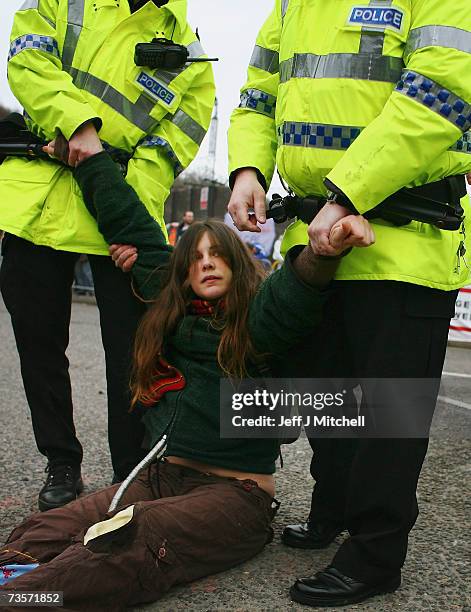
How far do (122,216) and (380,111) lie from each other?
97cm

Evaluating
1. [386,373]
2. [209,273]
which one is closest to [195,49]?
[209,273]

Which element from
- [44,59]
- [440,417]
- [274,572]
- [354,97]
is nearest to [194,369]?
[274,572]

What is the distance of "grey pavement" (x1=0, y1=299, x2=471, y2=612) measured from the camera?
2029 millimetres

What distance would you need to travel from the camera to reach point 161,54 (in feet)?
8.56

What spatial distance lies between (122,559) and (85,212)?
4.01 ft

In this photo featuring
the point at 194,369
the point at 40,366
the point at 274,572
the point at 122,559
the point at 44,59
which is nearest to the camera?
the point at 122,559

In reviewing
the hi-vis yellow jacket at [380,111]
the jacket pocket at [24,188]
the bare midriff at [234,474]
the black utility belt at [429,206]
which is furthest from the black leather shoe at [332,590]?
the jacket pocket at [24,188]

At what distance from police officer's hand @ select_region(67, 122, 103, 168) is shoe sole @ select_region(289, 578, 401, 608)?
4.83 feet

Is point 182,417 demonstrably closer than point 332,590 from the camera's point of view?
No

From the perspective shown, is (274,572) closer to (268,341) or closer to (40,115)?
(268,341)

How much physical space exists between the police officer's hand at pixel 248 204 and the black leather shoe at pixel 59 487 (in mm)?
1141

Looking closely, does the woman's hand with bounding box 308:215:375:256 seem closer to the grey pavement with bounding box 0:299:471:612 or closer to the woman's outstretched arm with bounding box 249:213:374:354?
the woman's outstretched arm with bounding box 249:213:374:354

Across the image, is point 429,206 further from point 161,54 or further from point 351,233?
point 161,54

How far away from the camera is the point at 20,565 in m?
1.93
